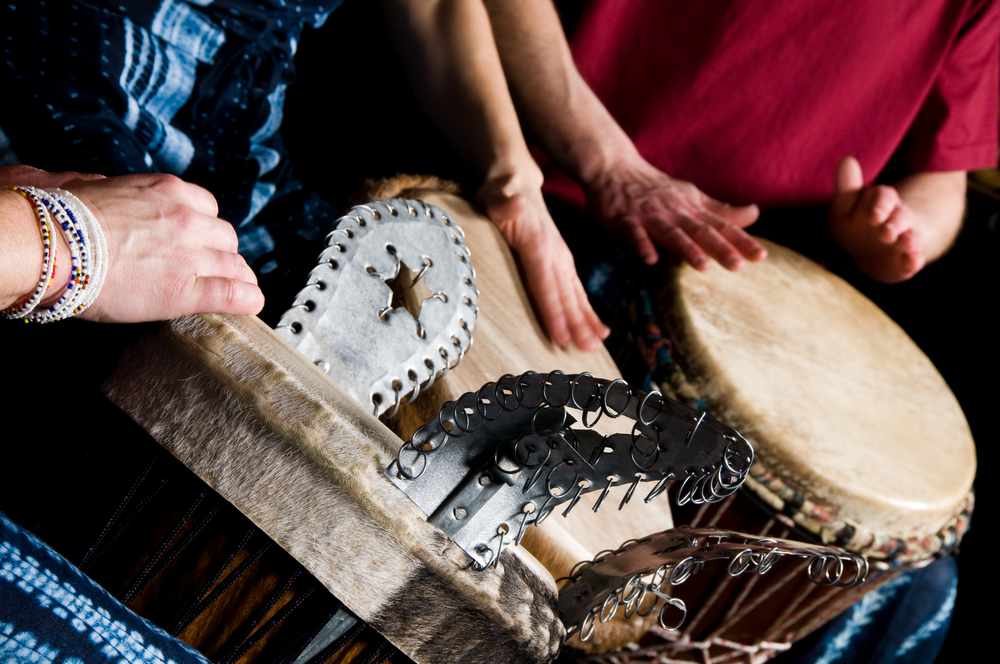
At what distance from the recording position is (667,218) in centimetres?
119

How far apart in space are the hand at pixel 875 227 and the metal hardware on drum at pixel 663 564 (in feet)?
3.56

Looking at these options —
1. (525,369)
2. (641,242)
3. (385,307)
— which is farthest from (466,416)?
(641,242)

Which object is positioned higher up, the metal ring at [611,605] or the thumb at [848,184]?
the thumb at [848,184]

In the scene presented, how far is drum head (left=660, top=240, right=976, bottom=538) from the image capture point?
0.86m

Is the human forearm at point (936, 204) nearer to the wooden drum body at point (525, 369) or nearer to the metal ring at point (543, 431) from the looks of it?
the wooden drum body at point (525, 369)

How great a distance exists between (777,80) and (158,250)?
4.67ft

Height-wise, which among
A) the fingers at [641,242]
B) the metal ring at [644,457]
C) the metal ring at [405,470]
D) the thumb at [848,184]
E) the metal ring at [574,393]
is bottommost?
the fingers at [641,242]

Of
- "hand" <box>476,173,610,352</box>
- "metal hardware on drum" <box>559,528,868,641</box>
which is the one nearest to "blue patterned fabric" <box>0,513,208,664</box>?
"metal hardware on drum" <box>559,528,868,641</box>

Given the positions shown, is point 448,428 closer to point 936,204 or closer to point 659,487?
point 659,487

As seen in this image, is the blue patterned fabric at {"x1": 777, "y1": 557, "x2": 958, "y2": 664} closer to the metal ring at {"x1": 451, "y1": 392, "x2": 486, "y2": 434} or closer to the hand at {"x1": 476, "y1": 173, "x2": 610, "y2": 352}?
the hand at {"x1": 476, "y1": 173, "x2": 610, "y2": 352}

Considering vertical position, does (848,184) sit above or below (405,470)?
above

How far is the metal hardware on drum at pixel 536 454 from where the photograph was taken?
380 millimetres

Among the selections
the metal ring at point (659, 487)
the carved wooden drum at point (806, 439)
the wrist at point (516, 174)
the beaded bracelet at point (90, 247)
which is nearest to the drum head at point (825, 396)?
the carved wooden drum at point (806, 439)

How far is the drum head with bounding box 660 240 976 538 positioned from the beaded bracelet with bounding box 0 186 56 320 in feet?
2.35
